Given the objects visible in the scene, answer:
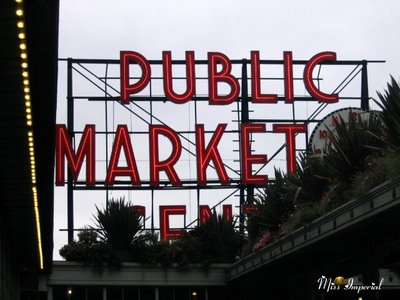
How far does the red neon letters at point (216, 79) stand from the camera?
4094 centimetres

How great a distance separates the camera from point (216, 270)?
2994 cm

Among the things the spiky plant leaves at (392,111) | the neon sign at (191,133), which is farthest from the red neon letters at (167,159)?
the spiky plant leaves at (392,111)

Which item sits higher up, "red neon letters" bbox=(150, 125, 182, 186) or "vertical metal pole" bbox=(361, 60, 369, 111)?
"vertical metal pole" bbox=(361, 60, 369, 111)

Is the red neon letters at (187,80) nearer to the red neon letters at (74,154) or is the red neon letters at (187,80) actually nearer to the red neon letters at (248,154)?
the red neon letters at (248,154)

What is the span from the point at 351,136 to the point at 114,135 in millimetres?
24189

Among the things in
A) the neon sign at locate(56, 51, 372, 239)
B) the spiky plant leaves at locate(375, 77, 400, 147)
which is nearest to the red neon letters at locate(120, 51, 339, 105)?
the neon sign at locate(56, 51, 372, 239)

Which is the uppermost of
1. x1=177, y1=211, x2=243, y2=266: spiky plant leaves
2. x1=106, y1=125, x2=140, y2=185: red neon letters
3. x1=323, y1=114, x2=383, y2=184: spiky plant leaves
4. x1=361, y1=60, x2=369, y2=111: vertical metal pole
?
A: x1=361, y1=60, x2=369, y2=111: vertical metal pole

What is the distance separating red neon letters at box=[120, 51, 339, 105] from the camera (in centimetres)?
4094

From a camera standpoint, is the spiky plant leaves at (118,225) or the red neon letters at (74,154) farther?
the red neon letters at (74,154)

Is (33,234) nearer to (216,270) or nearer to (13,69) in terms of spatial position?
(216,270)

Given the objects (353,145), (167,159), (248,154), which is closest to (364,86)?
(248,154)

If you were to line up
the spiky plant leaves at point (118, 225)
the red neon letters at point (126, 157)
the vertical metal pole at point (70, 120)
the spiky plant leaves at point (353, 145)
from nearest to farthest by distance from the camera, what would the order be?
the spiky plant leaves at point (353, 145)
the spiky plant leaves at point (118, 225)
the vertical metal pole at point (70, 120)
the red neon letters at point (126, 157)

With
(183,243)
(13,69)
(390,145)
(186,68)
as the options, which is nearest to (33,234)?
(183,243)

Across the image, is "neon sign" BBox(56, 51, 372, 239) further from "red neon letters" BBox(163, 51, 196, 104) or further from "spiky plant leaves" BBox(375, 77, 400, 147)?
"spiky plant leaves" BBox(375, 77, 400, 147)
